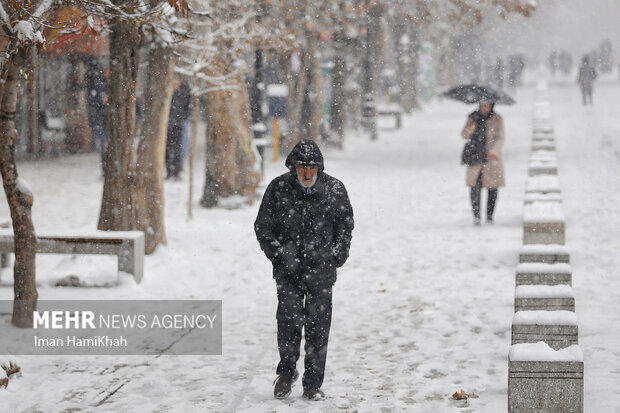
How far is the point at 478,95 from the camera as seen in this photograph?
14.6m

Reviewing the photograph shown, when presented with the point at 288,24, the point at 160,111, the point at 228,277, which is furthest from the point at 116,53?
the point at 288,24

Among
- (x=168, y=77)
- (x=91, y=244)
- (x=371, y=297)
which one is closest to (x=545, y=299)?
(x=371, y=297)

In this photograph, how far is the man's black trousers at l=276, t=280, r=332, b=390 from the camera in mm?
7289

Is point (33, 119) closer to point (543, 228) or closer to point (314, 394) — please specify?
point (543, 228)

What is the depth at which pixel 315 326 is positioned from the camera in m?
7.33

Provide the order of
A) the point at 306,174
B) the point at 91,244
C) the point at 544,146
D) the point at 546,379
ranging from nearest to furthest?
the point at 546,379
the point at 306,174
the point at 91,244
the point at 544,146

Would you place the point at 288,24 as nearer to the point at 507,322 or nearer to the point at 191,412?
the point at 507,322

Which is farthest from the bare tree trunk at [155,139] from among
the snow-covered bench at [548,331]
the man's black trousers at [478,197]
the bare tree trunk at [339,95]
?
the bare tree trunk at [339,95]

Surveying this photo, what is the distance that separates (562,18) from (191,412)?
10487 cm

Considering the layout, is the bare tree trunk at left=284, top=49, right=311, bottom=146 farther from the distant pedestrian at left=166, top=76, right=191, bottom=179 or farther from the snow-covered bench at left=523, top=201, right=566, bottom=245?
the snow-covered bench at left=523, top=201, right=566, bottom=245

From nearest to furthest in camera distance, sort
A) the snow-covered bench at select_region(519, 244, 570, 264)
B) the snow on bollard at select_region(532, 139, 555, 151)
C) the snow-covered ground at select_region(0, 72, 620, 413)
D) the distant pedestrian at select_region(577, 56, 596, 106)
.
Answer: the snow-covered ground at select_region(0, 72, 620, 413) < the snow-covered bench at select_region(519, 244, 570, 264) < the snow on bollard at select_region(532, 139, 555, 151) < the distant pedestrian at select_region(577, 56, 596, 106)

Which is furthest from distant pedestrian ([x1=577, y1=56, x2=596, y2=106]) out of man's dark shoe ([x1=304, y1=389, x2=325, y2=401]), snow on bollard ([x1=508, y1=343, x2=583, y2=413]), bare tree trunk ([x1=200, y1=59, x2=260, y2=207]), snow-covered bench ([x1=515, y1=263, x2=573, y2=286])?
snow on bollard ([x1=508, y1=343, x2=583, y2=413])

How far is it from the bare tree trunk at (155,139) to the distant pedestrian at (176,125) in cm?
663

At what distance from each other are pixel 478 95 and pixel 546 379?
8.64 m
